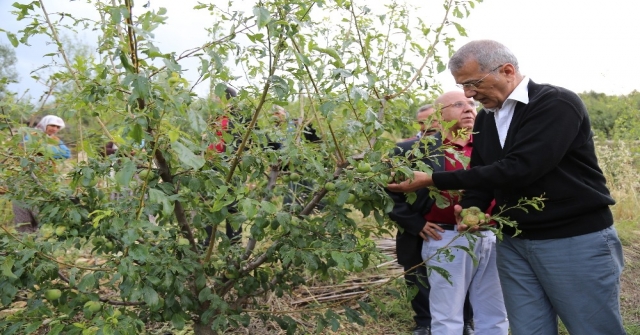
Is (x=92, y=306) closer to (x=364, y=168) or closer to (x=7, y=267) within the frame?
(x=7, y=267)

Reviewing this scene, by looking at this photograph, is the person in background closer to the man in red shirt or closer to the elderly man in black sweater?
the man in red shirt

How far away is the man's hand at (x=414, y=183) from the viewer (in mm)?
2322

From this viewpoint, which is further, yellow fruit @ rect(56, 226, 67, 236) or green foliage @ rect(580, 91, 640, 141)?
green foliage @ rect(580, 91, 640, 141)

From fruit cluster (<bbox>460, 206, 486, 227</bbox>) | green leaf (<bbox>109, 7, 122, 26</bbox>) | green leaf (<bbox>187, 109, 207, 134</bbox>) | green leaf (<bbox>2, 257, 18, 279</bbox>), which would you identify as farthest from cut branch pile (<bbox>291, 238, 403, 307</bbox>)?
green leaf (<bbox>109, 7, 122, 26</bbox>)

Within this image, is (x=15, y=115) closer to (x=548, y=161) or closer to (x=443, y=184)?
(x=443, y=184)

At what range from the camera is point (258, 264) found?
243 cm

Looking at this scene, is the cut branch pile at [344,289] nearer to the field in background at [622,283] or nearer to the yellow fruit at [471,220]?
the field in background at [622,283]

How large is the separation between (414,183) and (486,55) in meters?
0.57

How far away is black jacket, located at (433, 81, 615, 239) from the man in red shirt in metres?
0.53

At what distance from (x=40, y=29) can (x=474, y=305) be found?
8.28 ft

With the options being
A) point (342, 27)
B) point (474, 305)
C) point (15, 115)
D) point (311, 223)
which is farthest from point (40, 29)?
point (474, 305)

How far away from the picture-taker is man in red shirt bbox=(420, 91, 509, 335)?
2992mm

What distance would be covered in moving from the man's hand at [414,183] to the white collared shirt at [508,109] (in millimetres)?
352

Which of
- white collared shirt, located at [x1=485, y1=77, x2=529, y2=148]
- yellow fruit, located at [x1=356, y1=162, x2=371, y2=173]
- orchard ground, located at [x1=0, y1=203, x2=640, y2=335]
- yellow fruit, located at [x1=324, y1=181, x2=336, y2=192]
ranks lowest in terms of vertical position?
orchard ground, located at [x1=0, y1=203, x2=640, y2=335]
